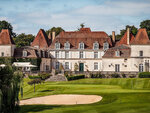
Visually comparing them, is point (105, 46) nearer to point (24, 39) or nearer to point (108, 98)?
point (24, 39)

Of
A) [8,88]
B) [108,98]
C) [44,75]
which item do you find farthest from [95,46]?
[8,88]

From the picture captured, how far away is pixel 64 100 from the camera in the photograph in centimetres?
3750

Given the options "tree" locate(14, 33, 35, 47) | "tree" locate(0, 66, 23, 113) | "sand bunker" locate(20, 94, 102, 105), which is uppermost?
"tree" locate(14, 33, 35, 47)

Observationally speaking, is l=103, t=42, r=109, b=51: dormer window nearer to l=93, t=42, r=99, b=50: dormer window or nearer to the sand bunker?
l=93, t=42, r=99, b=50: dormer window

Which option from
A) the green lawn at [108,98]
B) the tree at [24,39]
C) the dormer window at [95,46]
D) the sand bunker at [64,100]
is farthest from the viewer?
the tree at [24,39]

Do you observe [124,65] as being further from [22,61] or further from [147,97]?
[147,97]

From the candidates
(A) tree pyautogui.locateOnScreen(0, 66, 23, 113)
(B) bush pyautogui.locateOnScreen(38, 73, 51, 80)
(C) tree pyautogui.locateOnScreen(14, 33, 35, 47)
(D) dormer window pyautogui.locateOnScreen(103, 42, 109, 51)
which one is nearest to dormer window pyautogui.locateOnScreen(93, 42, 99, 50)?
(D) dormer window pyautogui.locateOnScreen(103, 42, 109, 51)

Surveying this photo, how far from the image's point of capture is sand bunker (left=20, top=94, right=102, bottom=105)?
35.8m

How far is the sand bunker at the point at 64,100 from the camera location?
35781 millimetres

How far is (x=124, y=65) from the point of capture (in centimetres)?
6488

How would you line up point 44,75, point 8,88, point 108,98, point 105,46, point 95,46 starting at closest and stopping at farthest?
point 8,88 < point 108,98 < point 44,75 < point 105,46 < point 95,46

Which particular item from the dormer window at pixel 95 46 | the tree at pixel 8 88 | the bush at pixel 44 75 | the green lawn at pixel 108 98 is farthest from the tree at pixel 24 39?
the tree at pixel 8 88

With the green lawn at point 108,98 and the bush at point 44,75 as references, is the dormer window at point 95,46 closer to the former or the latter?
the bush at point 44,75

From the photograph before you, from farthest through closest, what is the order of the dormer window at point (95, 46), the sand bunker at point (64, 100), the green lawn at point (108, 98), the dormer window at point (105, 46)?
the dormer window at point (95, 46), the dormer window at point (105, 46), the sand bunker at point (64, 100), the green lawn at point (108, 98)
